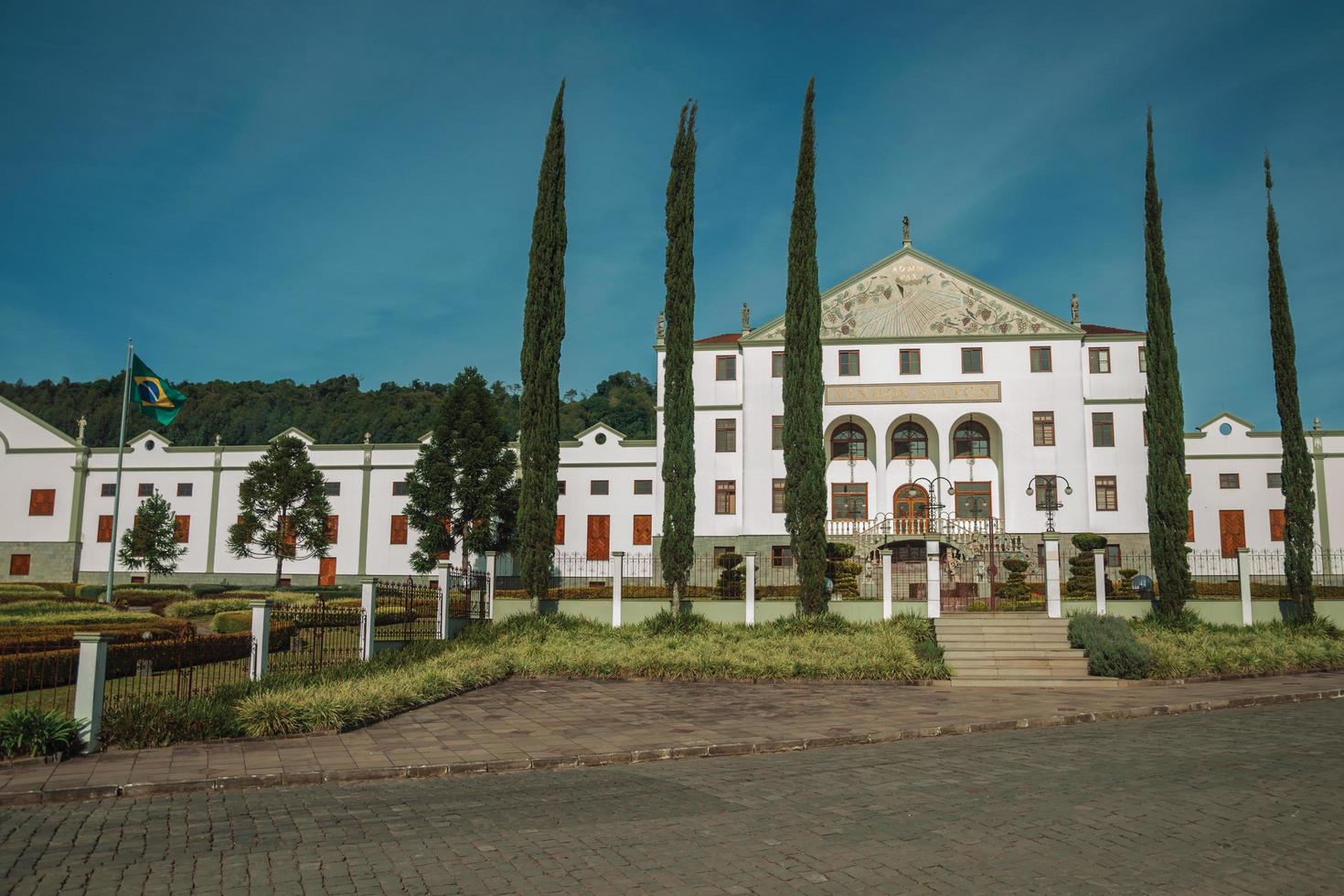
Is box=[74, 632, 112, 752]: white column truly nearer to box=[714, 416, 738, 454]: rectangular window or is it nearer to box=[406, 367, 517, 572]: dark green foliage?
box=[406, 367, 517, 572]: dark green foliage

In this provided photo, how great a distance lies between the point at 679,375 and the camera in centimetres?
2244

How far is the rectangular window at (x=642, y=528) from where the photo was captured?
132 feet

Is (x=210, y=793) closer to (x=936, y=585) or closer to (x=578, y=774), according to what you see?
(x=578, y=774)

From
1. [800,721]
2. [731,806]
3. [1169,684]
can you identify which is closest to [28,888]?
[731,806]

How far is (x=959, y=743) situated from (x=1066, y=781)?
255 centimetres

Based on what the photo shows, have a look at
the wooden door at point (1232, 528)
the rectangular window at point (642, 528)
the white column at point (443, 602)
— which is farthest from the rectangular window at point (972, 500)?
the white column at point (443, 602)

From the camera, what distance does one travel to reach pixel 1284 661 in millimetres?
18375

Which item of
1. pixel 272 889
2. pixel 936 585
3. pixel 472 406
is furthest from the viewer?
pixel 472 406

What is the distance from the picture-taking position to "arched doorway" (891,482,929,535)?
1394 inches

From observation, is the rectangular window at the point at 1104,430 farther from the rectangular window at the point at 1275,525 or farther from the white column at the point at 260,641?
the white column at the point at 260,641

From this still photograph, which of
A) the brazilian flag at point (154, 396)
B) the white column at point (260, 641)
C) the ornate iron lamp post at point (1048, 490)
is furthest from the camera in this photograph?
the ornate iron lamp post at point (1048, 490)

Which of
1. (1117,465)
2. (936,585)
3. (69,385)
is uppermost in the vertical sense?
(69,385)

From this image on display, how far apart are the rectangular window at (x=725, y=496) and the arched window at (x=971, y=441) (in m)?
8.22

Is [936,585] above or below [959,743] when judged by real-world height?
above
